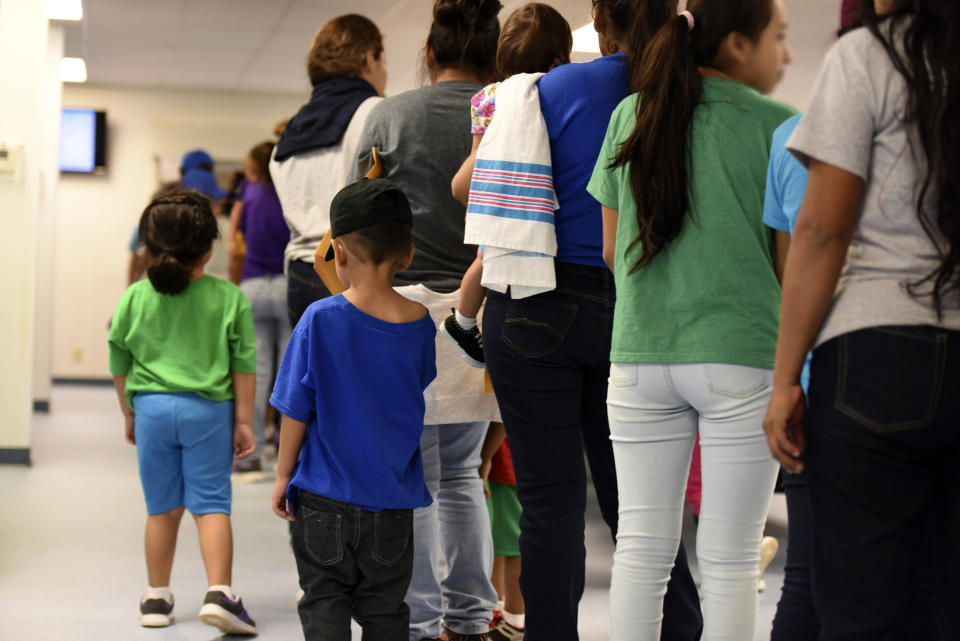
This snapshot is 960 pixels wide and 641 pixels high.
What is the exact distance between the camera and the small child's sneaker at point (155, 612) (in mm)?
2539

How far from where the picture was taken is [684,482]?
155 centimetres

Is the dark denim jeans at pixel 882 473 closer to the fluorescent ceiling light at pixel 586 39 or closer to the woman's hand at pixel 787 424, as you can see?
the woman's hand at pixel 787 424

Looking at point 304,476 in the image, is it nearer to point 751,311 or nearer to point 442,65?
point 751,311

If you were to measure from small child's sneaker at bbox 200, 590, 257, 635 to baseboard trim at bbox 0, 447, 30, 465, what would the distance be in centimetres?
287

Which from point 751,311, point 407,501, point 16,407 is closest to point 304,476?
point 407,501

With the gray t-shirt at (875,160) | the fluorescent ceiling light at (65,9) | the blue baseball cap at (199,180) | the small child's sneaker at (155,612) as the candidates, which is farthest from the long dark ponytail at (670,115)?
the fluorescent ceiling light at (65,9)

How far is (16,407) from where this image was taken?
493 cm

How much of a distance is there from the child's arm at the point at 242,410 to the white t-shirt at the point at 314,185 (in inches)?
13.6

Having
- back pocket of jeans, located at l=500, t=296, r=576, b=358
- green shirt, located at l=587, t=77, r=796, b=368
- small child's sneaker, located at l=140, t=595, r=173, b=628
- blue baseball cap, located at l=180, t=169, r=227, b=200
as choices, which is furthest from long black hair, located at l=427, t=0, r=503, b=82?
blue baseball cap, located at l=180, t=169, r=227, b=200

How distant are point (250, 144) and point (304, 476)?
8.27m

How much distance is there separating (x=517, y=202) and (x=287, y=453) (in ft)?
1.97

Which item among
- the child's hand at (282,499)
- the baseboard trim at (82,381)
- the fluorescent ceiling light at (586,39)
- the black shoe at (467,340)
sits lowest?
the baseboard trim at (82,381)

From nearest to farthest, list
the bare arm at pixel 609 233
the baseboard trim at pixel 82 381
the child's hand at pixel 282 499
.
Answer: the bare arm at pixel 609 233
the child's hand at pixel 282 499
the baseboard trim at pixel 82 381

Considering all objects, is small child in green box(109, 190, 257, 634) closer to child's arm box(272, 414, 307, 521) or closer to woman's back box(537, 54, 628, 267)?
child's arm box(272, 414, 307, 521)
